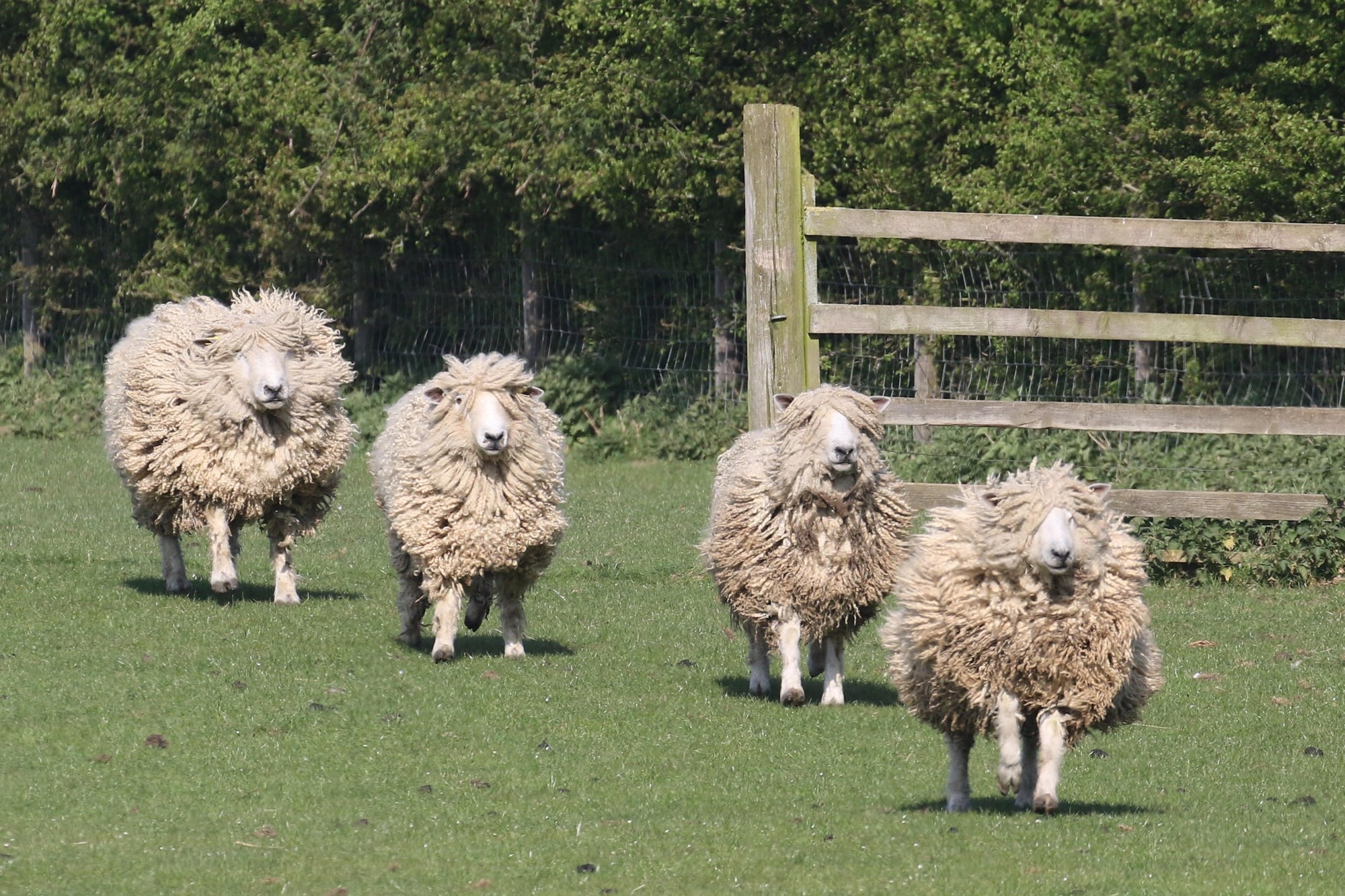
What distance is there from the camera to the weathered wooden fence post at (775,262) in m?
12.1

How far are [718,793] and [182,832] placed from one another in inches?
81.7

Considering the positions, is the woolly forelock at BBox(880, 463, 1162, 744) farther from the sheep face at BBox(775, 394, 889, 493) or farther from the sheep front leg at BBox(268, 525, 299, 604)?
the sheep front leg at BBox(268, 525, 299, 604)

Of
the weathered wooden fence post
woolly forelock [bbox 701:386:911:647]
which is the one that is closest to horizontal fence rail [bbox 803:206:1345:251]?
the weathered wooden fence post

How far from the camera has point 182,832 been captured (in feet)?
23.1

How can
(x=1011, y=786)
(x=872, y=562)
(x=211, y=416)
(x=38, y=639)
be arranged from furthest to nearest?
(x=211, y=416)
(x=38, y=639)
(x=872, y=562)
(x=1011, y=786)

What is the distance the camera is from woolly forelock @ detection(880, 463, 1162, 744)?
714 centimetres

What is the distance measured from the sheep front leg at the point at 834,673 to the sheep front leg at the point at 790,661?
0.54 ft

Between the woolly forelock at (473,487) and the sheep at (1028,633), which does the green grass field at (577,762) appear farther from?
the woolly forelock at (473,487)

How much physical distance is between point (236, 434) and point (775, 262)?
348 centimetres

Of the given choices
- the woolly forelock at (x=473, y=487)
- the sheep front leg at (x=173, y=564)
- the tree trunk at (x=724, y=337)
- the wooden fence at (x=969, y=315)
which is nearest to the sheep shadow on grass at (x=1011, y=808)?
the woolly forelock at (x=473, y=487)

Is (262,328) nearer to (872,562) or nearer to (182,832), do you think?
(872,562)

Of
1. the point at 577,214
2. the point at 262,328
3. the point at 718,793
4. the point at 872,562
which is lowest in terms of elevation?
the point at 718,793

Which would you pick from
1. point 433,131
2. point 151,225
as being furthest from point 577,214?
point 151,225

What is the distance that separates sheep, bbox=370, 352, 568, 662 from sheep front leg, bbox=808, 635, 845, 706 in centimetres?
171
